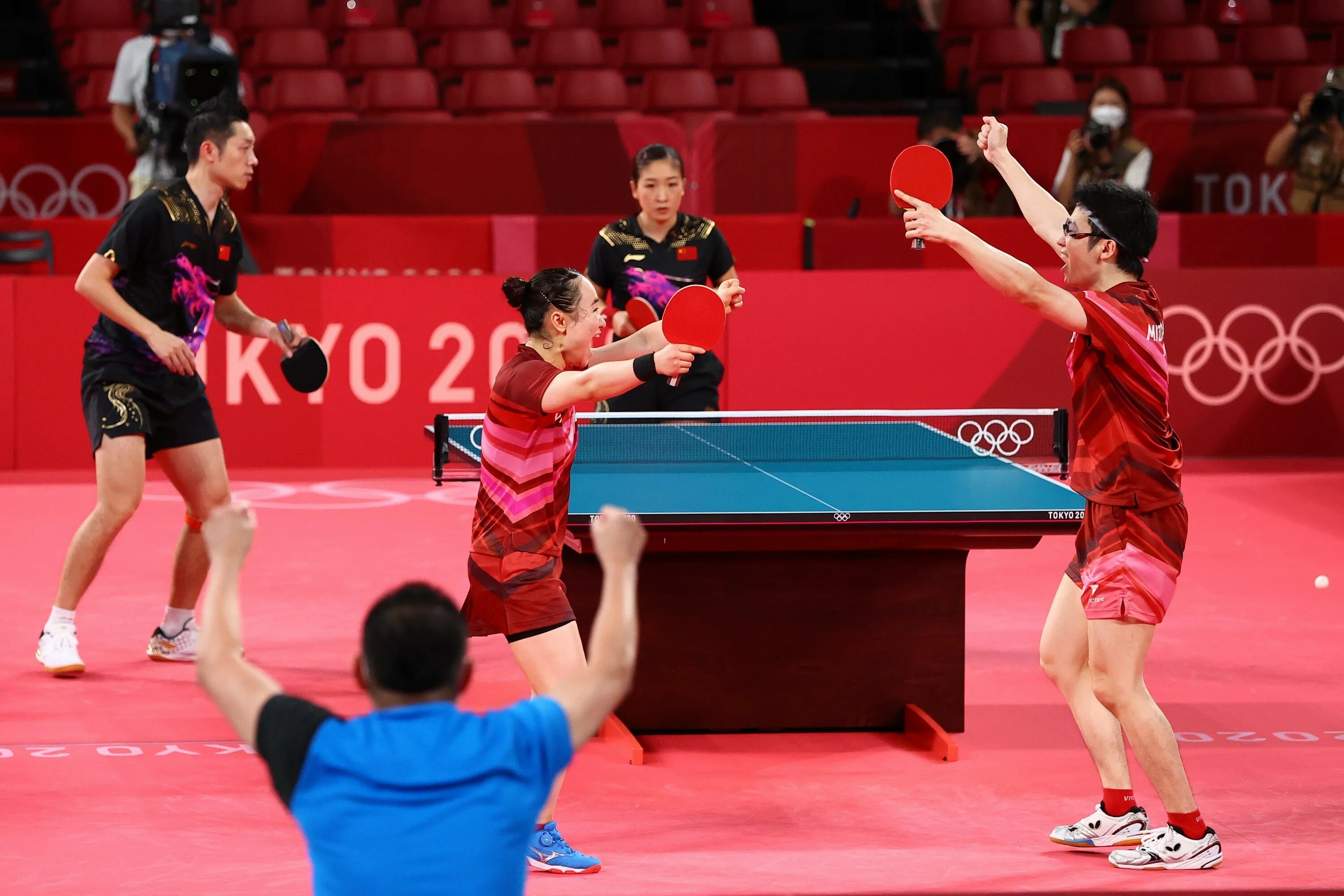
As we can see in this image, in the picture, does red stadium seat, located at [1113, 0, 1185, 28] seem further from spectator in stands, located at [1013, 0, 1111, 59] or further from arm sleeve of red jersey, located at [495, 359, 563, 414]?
arm sleeve of red jersey, located at [495, 359, 563, 414]

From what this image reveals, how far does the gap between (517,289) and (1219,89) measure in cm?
1056

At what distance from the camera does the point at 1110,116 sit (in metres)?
10.6

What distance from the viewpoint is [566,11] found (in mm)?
13859

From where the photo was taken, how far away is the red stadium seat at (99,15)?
13609mm

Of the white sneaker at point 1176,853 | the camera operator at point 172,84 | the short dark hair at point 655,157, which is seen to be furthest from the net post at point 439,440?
the camera operator at point 172,84

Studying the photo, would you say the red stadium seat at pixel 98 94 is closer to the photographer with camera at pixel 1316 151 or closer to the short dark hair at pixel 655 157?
the short dark hair at pixel 655 157

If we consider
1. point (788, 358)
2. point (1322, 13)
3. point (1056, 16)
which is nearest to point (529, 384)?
point (788, 358)

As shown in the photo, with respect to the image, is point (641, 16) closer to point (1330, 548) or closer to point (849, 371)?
point (849, 371)

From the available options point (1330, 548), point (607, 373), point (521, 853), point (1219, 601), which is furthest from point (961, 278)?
point (521, 853)

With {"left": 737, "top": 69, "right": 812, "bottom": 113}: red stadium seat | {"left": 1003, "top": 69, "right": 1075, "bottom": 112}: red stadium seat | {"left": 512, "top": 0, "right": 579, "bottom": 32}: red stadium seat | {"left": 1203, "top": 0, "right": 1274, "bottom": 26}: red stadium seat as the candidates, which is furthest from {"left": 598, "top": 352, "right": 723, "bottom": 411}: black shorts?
{"left": 1203, "top": 0, "right": 1274, "bottom": 26}: red stadium seat

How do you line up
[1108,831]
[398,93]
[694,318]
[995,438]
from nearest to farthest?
1. [694,318]
2. [1108,831]
3. [995,438]
4. [398,93]

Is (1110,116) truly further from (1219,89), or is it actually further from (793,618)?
(793,618)

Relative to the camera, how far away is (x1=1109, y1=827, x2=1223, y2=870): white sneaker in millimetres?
3863

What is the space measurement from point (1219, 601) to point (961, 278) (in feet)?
11.4
